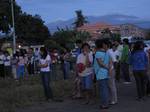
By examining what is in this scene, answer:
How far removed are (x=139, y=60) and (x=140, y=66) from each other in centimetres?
17

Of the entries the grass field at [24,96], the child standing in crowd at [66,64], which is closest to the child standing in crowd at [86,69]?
the grass field at [24,96]

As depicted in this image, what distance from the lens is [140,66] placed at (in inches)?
575

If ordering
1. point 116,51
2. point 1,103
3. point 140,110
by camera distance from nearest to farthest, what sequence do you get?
point 140,110, point 1,103, point 116,51

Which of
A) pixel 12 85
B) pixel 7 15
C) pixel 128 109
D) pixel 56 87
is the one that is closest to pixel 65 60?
pixel 12 85

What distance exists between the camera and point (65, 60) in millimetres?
22969

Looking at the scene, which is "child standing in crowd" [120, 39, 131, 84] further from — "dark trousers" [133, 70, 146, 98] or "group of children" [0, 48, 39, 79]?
"group of children" [0, 48, 39, 79]

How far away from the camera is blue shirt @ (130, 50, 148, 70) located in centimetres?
1461

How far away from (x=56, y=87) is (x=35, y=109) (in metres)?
4.25

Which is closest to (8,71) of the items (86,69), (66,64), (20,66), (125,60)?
(20,66)

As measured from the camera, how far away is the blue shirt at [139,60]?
1461 cm

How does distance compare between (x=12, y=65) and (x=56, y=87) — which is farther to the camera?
(x=12, y=65)

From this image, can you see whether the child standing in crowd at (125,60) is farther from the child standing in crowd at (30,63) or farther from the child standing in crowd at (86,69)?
the child standing in crowd at (30,63)

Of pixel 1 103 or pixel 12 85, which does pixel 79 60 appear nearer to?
pixel 1 103

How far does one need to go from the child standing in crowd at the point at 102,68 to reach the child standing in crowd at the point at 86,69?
960 mm
